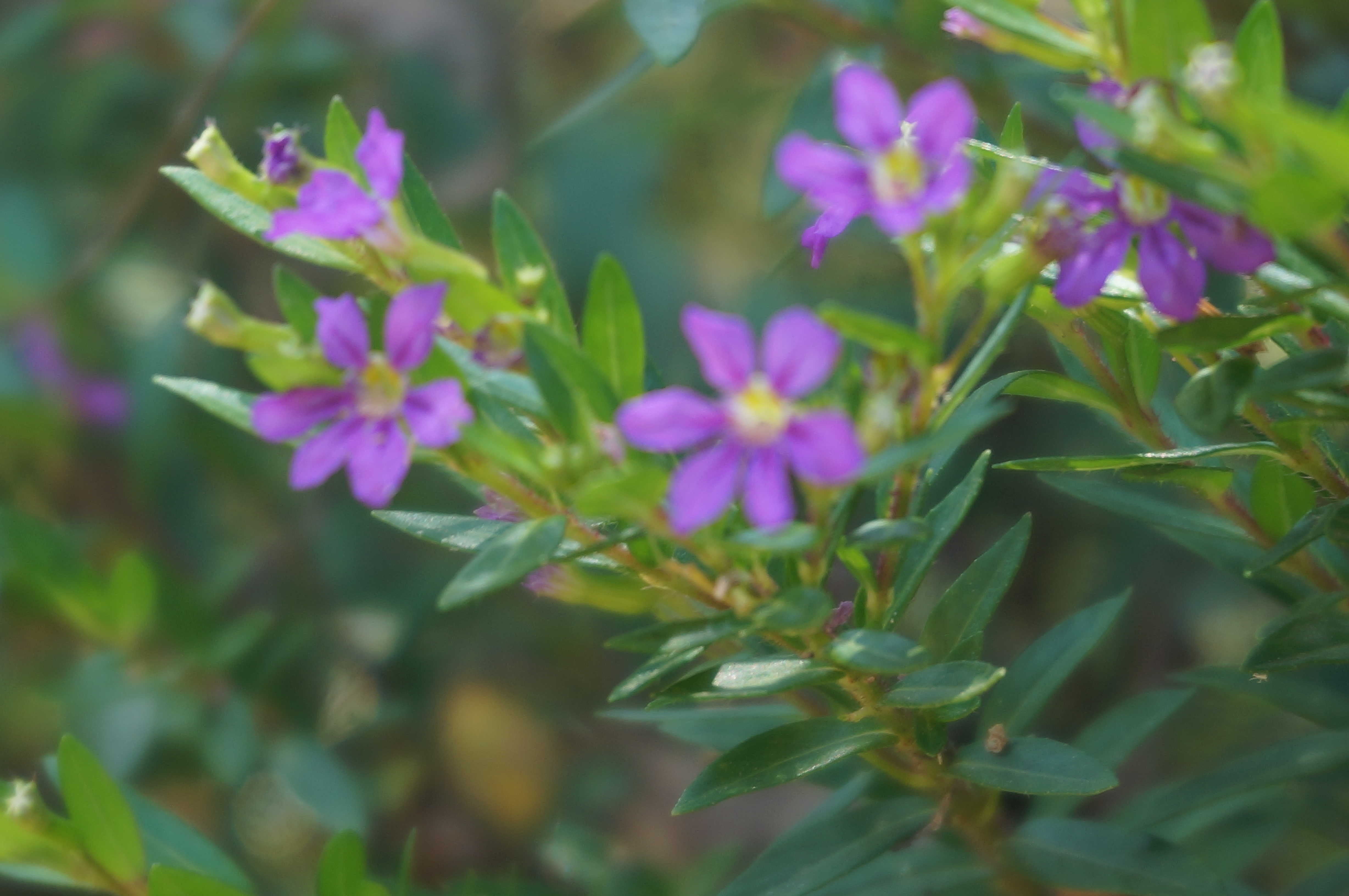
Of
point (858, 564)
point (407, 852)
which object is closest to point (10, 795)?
point (407, 852)

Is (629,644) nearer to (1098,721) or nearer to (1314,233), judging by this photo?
(1314,233)

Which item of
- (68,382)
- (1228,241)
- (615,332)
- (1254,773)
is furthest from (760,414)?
(68,382)

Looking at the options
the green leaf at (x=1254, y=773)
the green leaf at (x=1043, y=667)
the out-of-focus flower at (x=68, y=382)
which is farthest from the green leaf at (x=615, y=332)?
the out-of-focus flower at (x=68, y=382)

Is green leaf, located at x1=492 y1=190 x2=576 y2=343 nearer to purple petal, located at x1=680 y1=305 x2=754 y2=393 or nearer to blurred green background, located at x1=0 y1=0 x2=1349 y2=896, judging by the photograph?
purple petal, located at x1=680 y1=305 x2=754 y2=393

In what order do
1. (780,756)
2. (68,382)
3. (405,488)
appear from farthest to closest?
(68,382)
(405,488)
(780,756)

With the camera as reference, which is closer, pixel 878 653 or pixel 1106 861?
pixel 878 653

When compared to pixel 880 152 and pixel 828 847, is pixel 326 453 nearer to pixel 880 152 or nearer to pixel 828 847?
pixel 880 152
